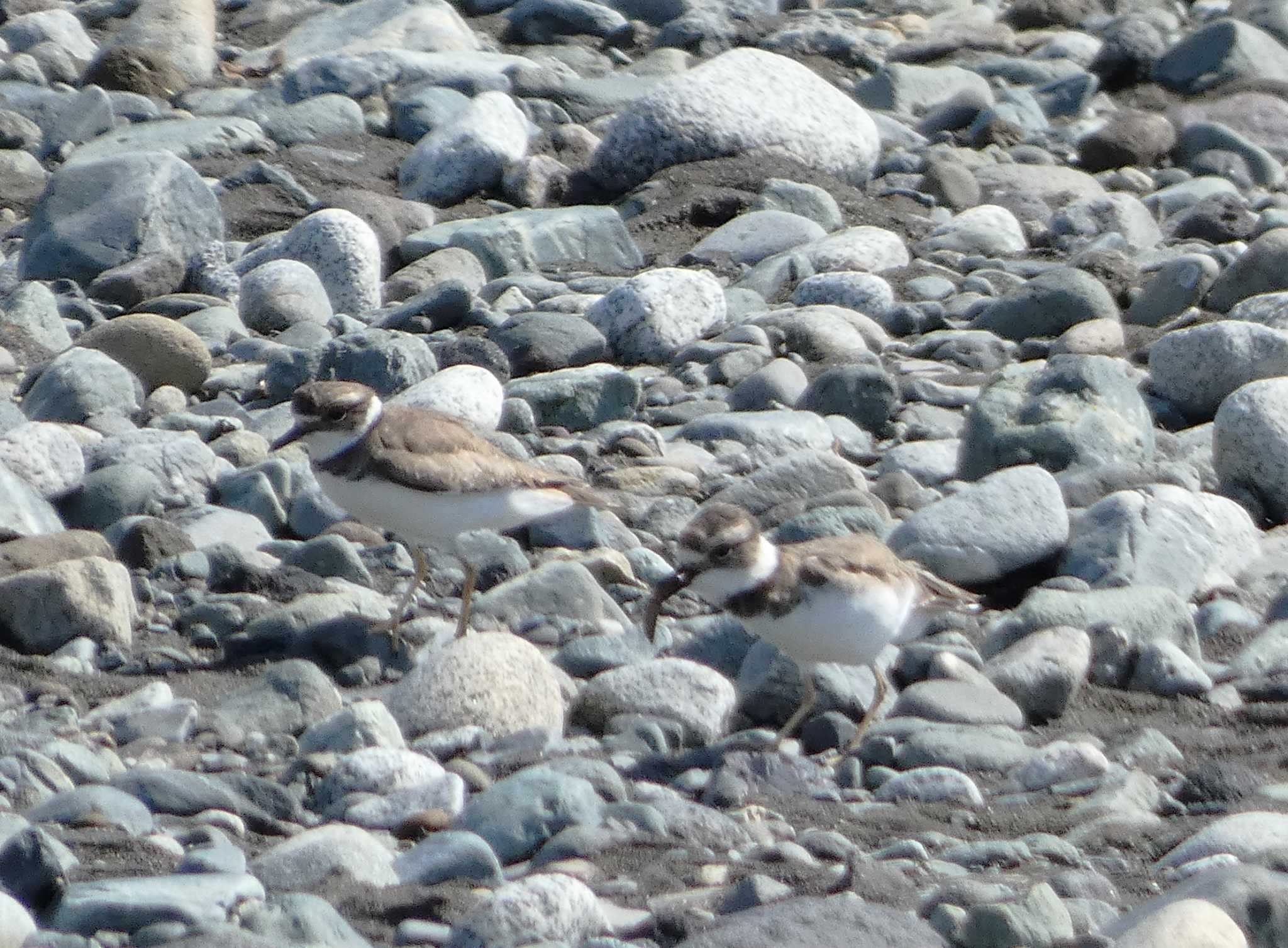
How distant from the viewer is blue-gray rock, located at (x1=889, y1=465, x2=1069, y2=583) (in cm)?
701

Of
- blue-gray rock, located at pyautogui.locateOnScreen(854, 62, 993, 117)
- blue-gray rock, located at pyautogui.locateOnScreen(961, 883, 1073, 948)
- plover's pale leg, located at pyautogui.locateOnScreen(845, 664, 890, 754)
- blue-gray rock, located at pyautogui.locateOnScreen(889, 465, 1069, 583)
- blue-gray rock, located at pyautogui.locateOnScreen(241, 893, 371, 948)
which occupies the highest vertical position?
blue-gray rock, located at pyautogui.locateOnScreen(961, 883, 1073, 948)

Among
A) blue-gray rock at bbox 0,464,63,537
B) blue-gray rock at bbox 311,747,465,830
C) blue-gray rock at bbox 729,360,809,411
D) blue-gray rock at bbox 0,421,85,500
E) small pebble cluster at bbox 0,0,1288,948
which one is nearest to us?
small pebble cluster at bbox 0,0,1288,948

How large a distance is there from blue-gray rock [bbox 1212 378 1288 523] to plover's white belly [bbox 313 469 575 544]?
3.07 meters

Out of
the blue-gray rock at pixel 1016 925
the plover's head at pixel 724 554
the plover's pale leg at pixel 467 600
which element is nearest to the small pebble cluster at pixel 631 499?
the blue-gray rock at pixel 1016 925

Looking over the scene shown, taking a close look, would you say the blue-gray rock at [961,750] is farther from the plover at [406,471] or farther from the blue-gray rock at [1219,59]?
the blue-gray rock at [1219,59]

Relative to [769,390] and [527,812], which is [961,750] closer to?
[527,812]

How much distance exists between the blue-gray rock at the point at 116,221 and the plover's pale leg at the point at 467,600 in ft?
16.7

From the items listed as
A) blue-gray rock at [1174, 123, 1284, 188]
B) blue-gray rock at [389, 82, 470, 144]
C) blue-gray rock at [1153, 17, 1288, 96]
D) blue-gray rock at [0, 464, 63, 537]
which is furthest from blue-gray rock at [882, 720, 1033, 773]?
blue-gray rock at [1153, 17, 1288, 96]

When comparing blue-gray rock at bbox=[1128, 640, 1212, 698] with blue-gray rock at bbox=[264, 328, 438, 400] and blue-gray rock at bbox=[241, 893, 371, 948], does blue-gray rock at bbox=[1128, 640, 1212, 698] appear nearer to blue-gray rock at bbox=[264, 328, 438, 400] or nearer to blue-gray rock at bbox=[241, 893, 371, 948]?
blue-gray rock at bbox=[241, 893, 371, 948]

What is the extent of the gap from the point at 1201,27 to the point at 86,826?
15188 millimetres

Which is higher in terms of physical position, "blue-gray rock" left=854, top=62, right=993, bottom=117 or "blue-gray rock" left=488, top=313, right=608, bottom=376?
"blue-gray rock" left=488, top=313, right=608, bottom=376

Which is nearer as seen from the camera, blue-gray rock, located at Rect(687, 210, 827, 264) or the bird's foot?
the bird's foot

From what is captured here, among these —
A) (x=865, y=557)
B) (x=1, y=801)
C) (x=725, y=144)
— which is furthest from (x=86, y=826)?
(x=725, y=144)

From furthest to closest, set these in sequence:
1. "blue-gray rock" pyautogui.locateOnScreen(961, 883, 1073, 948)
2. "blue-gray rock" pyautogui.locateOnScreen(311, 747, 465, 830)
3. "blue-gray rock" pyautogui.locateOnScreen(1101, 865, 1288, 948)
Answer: "blue-gray rock" pyautogui.locateOnScreen(311, 747, 465, 830), "blue-gray rock" pyautogui.locateOnScreen(961, 883, 1073, 948), "blue-gray rock" pyautogui.locateOnScreen(1101, 865, 1288, 948)
